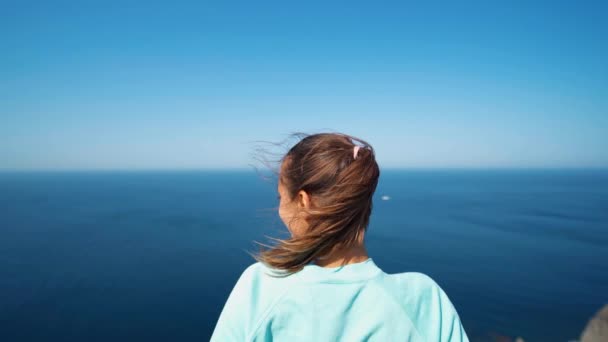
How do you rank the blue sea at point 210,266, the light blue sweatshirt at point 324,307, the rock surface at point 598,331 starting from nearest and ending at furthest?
the light blue sweatshirt at point 324,307 → the rock surface at point 598,331 → the blue sea at point 210,266

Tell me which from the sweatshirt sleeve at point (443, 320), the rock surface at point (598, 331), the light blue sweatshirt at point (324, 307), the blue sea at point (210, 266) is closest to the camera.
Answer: the light blue sweatshirt at point (324, 307)

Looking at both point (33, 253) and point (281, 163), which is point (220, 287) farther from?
point (281, 163)

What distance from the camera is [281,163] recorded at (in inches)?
44.8

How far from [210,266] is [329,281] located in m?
37.6

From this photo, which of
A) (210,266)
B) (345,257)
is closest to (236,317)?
(345,257)

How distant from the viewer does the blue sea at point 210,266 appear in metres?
25.3

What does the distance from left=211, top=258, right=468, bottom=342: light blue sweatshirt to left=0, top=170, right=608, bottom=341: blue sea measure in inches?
477

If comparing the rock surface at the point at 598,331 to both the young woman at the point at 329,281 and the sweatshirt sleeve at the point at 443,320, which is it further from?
the young woman at the point at 329,281

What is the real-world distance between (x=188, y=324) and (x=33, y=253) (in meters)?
28.5

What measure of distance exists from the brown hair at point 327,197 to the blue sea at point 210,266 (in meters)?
12.0

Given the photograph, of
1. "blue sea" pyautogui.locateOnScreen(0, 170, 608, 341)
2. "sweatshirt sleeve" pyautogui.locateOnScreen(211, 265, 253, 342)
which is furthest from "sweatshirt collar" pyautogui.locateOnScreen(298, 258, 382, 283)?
"blue sea" pyautogui.locateOnScreen(0, 170, 608, 341)

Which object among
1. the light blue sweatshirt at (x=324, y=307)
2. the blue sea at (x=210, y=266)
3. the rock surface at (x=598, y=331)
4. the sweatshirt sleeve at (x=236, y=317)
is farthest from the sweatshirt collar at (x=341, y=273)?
the rock surface at (x=598, y=331)

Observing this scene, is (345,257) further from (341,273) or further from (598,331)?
(598,331)

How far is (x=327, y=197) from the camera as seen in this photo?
3.23 feet
